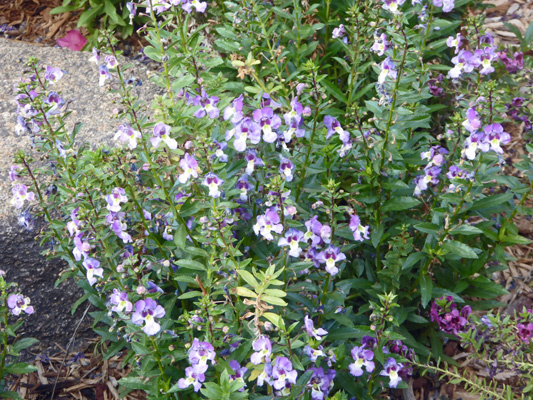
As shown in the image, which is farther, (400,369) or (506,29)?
(506,29)

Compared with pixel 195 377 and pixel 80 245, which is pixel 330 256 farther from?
pixel 80 245

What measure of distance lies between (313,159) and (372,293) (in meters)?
0.86

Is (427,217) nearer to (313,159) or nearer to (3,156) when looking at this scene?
(313,159)

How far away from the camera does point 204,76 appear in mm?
3096

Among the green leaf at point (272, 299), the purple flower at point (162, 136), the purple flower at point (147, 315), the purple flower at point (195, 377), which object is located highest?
the purple flower at point (162, 136)

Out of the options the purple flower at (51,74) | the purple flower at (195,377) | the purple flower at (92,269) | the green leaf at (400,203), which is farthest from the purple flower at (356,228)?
the purple flower at (51,74)

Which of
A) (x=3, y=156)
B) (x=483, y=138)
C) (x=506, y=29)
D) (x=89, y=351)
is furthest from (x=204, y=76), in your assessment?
(x=506, y=29)

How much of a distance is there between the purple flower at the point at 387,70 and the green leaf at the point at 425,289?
111cm

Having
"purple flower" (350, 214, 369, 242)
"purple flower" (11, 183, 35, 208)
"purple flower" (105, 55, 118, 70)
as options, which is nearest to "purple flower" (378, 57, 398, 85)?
"purple flower" (350, 214, 369, 242)

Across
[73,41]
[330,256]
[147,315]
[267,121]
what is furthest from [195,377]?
[73,41]

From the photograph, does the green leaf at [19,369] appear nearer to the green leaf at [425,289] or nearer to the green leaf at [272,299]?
the green leaf at [272,299]

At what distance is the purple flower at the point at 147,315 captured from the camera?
250cm

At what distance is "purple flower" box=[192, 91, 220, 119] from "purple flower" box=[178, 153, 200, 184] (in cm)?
30

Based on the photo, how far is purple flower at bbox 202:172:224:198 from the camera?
8.69 feet
